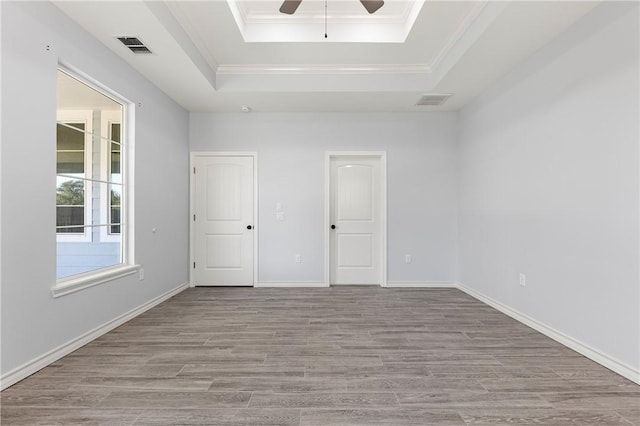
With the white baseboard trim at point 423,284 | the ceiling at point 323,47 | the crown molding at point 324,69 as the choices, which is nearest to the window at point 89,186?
the ceiling at point 323,47

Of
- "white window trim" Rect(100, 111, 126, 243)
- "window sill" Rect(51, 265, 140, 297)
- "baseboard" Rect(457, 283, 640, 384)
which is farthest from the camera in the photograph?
"white window trim" Rect(100, 111, 126, 243)

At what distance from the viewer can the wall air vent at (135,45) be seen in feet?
9.02

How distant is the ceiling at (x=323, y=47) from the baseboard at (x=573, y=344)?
8.53ft

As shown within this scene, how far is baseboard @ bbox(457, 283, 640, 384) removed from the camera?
2.11m

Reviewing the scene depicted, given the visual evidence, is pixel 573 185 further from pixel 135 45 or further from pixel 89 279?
pixel 89 279

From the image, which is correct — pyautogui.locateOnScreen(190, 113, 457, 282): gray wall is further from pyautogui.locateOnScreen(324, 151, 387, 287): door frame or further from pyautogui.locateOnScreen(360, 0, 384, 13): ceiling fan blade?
pyautogui.locateOnScreen(360, 0, 384, 13): ceiling fan blade

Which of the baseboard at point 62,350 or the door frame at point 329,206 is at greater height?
the door frame at point 329,206

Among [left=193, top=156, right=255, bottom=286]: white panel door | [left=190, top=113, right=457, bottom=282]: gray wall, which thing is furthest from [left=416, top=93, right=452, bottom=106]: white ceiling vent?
[left=193, top=156, right=255, bottom=286]: white panel door

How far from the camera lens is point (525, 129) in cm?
317

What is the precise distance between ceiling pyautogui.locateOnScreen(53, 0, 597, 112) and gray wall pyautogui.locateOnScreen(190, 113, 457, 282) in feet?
1.13

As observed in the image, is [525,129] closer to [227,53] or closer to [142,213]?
[227,53]

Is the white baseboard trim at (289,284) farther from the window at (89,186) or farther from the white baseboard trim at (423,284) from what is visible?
the window at (89,186)

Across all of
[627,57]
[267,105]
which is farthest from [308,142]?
[627,57]

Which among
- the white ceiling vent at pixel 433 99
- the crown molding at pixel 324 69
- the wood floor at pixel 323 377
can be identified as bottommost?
the wood floor at pixel 323 377
